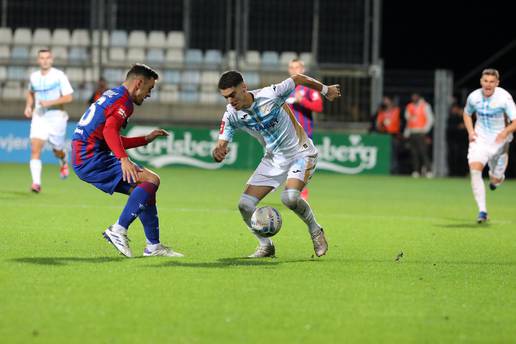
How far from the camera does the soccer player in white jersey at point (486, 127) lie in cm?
1477

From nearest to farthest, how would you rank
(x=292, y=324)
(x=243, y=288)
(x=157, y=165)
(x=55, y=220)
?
(x=292, y=324)
(x=243, y=288)
(x=55, y=220)
(x=157, y=165)

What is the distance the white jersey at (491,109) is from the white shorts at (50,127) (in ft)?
23.2

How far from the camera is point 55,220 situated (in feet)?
43.5

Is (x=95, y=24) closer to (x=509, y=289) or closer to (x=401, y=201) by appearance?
(x=401, y=201)

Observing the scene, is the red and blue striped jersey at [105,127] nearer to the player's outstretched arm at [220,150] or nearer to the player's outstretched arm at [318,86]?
the player's outstretched arm at [220,150]

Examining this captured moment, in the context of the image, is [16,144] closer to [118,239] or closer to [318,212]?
[318,212]

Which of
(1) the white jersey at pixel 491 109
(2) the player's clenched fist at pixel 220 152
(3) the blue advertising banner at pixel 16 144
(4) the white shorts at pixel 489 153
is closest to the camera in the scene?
(2) the player's clenched fist at pixel 220 152

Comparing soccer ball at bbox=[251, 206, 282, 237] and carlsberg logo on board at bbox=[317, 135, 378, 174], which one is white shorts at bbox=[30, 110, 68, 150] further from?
carlsberg logo on board at bbox=[317, 135, 378, 174]

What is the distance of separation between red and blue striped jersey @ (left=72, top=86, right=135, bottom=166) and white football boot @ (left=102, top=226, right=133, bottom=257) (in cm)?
71

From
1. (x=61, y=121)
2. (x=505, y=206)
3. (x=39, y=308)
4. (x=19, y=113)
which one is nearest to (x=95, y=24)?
(x=19, y=113)

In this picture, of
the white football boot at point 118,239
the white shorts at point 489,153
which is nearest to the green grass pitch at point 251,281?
the white football boot at point 118,239

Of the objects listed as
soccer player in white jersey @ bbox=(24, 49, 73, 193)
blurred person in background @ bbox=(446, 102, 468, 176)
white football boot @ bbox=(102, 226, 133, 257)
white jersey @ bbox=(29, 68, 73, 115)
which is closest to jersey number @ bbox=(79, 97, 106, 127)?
white football boot @ bbox=(102, 226, 133, 257)

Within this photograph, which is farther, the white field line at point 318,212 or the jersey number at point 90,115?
the white field line at point 318,212

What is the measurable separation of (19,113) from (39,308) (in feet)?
72.8
